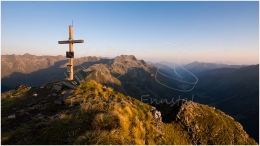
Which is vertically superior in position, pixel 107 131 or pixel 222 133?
pixel 107 131

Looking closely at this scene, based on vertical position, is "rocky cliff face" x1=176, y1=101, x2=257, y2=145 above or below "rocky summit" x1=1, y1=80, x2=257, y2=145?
below

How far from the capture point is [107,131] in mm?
10008

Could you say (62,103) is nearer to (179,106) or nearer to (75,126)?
(75,126)

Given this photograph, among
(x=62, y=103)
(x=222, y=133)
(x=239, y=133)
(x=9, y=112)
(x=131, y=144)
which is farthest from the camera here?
(x=239, y=133)

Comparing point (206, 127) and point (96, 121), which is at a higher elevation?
point (96, 121)

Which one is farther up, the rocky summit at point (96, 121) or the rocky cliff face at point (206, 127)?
the rocky summit at point (96, 121)

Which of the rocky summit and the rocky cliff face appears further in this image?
the rocky cliff face

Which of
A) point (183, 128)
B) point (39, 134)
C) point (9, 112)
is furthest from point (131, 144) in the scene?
point (183, 128)

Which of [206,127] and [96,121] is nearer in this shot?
[96,121]

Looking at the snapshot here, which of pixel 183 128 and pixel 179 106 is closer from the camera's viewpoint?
pixel 183 128

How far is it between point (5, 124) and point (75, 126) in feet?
17.1

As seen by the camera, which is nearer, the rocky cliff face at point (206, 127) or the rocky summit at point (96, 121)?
the rocky summit at point (96, 121)

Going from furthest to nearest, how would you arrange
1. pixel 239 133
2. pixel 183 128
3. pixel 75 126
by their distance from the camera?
pixel 239 133, pixel 183 128, pixel 75 126

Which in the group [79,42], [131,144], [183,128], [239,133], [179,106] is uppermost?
[79,42]
